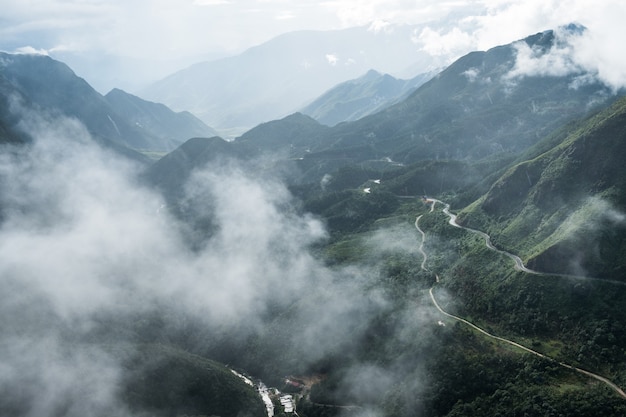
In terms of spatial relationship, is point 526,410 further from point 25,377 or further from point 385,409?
point 25,377

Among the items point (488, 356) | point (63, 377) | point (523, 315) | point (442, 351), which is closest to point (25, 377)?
point (63, 377)

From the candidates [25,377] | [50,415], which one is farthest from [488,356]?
[25,377]

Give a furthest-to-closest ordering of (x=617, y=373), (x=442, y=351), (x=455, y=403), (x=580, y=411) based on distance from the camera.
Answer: (x=442, y=351), (x=455, y=403), (x=617, y=373), (x=580, y=411)

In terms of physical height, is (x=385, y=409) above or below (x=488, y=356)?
below

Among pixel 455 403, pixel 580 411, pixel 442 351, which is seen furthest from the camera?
pixel 442 351

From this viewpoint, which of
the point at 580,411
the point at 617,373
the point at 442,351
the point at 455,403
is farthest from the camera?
the point at 442,351

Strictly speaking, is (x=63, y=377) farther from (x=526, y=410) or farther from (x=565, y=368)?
(x=565, y=368)

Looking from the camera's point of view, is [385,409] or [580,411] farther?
[385,409]

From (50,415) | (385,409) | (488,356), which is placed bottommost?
(385,409)

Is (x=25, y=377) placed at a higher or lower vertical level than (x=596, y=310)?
higher
